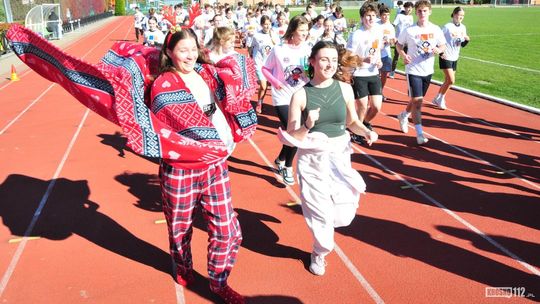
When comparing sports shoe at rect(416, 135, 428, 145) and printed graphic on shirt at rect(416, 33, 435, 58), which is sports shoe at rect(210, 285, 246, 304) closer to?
sports shoe at rect(416, 135, 428, 145)

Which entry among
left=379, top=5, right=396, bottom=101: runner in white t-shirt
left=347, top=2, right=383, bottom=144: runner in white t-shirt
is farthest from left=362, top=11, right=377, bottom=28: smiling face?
left=379, top=5, right=396, bottom=101: runner in white t-shirt

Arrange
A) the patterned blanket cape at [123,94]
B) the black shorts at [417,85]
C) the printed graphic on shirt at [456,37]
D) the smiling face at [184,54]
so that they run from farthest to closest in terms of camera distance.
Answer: the printed graphic on shirt at [456,37]
the black shorts at [417,85]
the smiling face at [184,54]
the patterned blanket cape at [123,94]

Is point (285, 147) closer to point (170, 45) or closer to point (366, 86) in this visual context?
point (366, 86)

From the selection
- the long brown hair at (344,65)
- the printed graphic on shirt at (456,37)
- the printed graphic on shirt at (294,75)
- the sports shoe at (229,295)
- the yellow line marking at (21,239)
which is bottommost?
the yellow line marking at (21,239)

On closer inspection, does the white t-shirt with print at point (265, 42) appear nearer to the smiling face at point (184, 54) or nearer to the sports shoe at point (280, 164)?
the sports shoe at point (280, 164)

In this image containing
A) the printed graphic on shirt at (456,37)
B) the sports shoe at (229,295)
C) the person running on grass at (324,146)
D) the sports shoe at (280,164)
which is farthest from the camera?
the printed graphic on shirt at (456,37)

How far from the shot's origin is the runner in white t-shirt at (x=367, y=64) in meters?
6.93

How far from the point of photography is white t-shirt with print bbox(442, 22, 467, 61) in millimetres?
8836

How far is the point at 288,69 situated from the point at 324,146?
2.24 m

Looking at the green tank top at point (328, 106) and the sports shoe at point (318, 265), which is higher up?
the green tank top at point (328, 106)

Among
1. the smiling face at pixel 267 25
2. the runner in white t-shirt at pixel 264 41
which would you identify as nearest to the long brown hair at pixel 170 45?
the runner in white t-shirt at pixel 264 41

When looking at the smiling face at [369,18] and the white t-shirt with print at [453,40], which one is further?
the white t-shirt with print at [453,40]

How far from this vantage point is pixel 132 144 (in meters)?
2.83

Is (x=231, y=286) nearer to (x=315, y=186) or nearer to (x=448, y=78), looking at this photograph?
(x=315, y=186)
